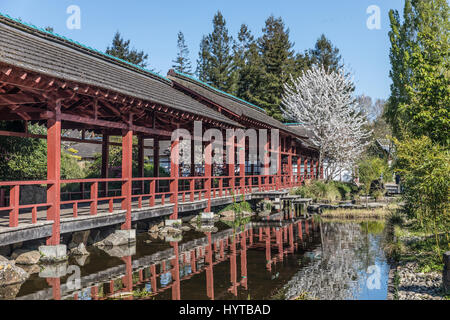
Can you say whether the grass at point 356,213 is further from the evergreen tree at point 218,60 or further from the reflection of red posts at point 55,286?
the evergreen tree at point 218,60

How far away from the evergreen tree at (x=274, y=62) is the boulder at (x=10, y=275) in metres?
36.8

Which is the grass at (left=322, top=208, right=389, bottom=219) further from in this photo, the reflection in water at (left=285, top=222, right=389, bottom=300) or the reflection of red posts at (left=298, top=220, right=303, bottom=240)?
the reflection in water at (left=285, top=222, right=389, bottom=300)

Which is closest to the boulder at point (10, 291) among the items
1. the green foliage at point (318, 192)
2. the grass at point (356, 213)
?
the grass at point (356, 213)

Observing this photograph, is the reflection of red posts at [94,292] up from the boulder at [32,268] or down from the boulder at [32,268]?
down

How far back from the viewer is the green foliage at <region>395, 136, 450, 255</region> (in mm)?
8056

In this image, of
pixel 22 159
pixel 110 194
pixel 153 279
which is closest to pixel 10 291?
pixel 153 279

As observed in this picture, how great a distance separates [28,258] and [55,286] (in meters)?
1.92

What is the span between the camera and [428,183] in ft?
26.7

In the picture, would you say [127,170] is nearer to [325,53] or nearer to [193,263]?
[193,263]

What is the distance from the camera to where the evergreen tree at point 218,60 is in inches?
1820

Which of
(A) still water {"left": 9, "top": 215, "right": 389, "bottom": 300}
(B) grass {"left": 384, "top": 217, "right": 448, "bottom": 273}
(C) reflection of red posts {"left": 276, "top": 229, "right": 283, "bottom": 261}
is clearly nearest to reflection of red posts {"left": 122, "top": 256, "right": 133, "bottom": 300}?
(A) still water {"left": 9, "top": 215, "right": 389, "bottom": 300}

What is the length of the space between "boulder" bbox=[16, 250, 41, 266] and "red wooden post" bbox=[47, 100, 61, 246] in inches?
13.5

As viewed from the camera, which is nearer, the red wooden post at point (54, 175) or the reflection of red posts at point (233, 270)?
the reflection of red posts at point (233, 270)
